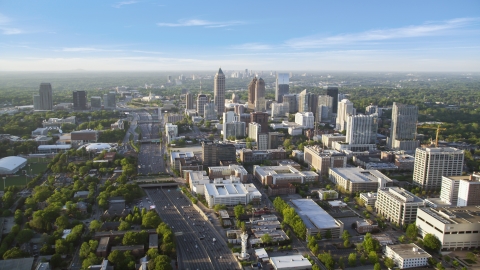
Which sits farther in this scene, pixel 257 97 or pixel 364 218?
pixel 257 97

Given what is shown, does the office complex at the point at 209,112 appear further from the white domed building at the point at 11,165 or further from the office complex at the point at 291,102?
the white domed building at the point at 11,165

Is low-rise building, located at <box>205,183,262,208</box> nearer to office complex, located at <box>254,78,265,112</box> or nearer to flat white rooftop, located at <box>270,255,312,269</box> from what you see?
flat white rooftop, located at <box>270,255,312,269</box>

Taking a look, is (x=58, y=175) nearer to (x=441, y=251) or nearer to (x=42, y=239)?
(x=42, y=239)

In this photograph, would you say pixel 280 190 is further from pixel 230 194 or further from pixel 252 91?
pixel 252 91

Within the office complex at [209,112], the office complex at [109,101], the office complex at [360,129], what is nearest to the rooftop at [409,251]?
the office complex at [360,129]

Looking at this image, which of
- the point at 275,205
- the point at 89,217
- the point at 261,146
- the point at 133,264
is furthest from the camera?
the point at 261,146

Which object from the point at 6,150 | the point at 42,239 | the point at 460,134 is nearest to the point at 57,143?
the point at 6,150

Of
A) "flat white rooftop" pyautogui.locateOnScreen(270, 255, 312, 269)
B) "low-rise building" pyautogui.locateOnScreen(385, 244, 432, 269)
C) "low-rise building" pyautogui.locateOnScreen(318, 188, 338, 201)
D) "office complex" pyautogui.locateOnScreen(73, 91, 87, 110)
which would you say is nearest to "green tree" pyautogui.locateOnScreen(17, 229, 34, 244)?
"flat white rooftop" pyautogui.locateOnScreen(270, 255, 312, 269)
